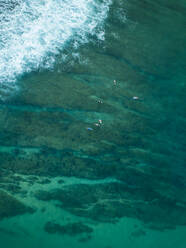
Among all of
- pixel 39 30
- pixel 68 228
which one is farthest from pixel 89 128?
pixel 39 30

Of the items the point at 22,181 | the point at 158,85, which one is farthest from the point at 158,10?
the point at 22,181

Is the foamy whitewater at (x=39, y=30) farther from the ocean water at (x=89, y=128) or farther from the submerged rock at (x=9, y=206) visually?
the submerged rock at (x=9, y=206)

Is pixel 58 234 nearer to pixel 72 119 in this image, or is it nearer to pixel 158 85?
pixel 72 119

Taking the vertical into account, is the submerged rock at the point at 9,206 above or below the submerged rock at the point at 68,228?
above

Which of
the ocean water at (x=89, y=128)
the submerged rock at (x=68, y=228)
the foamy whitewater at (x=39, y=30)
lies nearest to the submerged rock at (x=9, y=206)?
the ocean water at (x=89, y=128)

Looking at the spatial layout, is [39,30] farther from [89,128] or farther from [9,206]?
[9,206]
